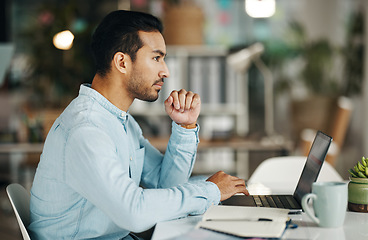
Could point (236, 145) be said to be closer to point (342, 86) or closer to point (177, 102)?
A: point (177, 102)

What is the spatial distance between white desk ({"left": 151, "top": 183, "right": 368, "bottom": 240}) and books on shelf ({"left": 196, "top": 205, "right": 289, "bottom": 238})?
0.03 meters

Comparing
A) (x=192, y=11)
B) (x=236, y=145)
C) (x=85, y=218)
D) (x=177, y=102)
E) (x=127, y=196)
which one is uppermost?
(x=192, y=11)

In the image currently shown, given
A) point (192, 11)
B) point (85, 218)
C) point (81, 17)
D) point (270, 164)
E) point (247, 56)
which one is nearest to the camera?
point (85, 218)

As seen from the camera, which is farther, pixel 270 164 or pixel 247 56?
pixel 247 56

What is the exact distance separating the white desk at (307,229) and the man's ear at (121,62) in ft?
1.71

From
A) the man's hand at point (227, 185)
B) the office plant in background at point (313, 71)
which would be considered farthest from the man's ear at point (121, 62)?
the office plant in background at point (313, 71)

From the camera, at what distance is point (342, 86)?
19.8 ft

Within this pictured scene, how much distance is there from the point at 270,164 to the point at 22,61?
13.9 ft

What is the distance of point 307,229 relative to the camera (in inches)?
46.2

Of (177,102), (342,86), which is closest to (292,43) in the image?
(342,86)

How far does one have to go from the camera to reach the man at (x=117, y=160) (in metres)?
1.21

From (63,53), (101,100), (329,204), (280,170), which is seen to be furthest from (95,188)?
(63,53)

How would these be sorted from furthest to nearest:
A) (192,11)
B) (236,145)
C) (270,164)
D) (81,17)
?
(81,17) → (192,11) → (236,145) → (270,164)

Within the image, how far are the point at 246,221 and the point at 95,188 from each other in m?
0.38
